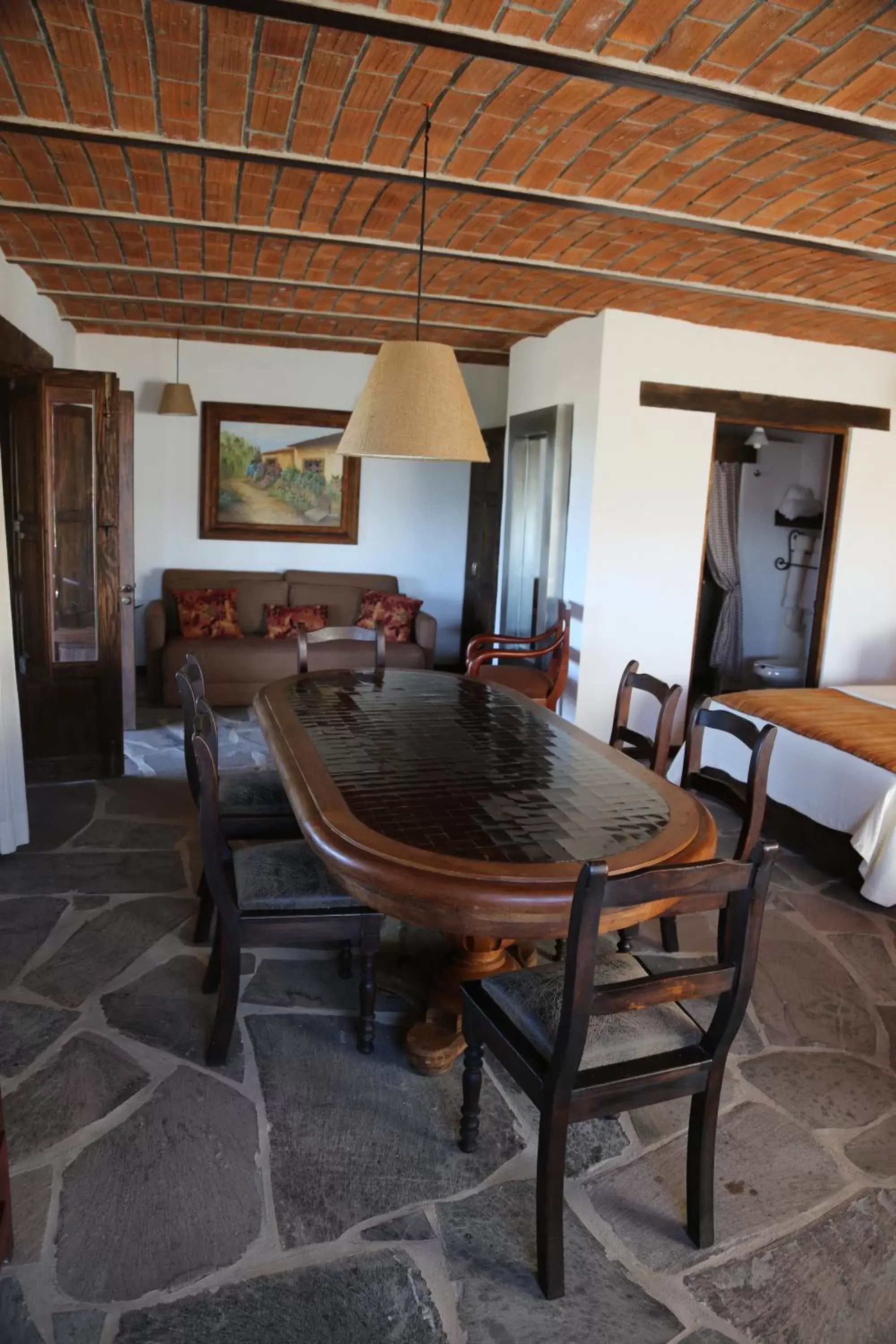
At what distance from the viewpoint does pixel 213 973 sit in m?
2.62

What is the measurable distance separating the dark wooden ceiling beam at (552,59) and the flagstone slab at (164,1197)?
2486mm

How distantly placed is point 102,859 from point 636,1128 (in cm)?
227

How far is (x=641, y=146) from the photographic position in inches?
105

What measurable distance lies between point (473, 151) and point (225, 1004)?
250 cm

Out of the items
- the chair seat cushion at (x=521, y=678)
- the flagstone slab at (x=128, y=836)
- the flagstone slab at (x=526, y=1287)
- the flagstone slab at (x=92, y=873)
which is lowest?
the flagstone slab at (x=526, y=1287)

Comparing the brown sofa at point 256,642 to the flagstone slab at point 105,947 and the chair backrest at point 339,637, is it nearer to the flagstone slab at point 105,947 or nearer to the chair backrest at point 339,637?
the chair backrest at point 339,637

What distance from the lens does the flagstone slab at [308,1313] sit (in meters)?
1.60

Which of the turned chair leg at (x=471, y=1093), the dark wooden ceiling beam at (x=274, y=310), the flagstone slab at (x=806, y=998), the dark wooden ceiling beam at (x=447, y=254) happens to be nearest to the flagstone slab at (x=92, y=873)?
the turned chair leg at (x=471, y=1093)

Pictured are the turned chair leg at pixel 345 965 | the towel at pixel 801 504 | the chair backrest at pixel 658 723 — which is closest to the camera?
the turned chair leg at pixel 345 965

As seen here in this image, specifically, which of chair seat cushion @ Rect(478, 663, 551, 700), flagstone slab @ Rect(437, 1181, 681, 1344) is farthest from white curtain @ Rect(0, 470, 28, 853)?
flagstone slab @ Rect(437, 1181, 681, 1344)

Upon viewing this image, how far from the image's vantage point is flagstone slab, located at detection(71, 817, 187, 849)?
371cm

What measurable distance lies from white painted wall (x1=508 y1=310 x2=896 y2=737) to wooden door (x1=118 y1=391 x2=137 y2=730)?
7.92 ft

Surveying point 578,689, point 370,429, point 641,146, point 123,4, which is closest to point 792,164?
point 641,146

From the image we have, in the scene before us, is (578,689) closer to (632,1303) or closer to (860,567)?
(860,567)
